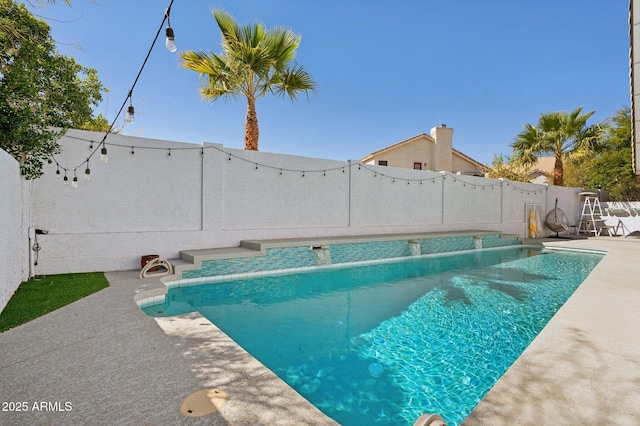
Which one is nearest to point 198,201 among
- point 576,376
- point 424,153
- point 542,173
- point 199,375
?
point 199,375

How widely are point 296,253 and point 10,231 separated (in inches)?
225

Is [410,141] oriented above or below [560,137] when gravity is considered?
above

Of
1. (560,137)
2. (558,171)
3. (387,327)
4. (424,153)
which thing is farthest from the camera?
(424,153)

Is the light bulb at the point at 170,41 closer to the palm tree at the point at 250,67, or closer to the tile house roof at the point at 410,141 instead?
the palm tree at the point at 250,67

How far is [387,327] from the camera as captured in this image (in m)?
4.72

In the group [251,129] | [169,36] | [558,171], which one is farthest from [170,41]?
[558,171]

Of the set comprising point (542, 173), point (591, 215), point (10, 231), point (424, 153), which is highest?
point (424, 153)

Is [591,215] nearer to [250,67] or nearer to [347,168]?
[347,168]

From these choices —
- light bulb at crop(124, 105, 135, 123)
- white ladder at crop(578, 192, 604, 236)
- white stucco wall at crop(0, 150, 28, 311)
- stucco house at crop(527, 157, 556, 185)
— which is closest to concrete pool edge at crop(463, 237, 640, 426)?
light bulb at crop(124, 105, 135, 123)

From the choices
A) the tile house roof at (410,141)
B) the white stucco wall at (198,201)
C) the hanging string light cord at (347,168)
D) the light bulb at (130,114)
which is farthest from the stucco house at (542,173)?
the light bulb at (130,114)

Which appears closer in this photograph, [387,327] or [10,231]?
[10,231]

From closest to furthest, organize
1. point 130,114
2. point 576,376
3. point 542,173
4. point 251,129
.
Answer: point 576,376, point 130,114, point 251,129, point 542,173

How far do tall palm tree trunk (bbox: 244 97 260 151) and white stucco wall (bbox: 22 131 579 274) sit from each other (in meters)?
0.69

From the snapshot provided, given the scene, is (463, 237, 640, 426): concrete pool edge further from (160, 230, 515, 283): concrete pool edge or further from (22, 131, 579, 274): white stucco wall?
(22, 131, 579, 274): white stucco wall
